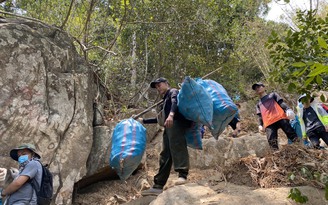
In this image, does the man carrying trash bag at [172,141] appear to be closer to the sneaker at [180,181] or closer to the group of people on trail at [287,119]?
the sneaker at [180,181]

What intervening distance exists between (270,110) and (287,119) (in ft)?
0.99

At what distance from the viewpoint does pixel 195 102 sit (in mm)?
4133

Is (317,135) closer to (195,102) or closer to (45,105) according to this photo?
(195,102)

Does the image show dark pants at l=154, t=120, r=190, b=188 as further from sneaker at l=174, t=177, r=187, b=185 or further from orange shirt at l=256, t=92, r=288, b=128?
orange shirt at l=256, t=92, r=288, b=128

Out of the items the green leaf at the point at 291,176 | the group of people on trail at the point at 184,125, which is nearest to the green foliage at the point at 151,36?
the group of people on trail at the point at 184,125

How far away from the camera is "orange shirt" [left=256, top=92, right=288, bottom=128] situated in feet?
18.5

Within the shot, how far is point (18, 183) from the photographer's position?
367cm

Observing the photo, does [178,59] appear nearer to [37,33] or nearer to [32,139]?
[37,33]

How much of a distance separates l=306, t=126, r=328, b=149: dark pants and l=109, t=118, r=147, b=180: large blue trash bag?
3.06m

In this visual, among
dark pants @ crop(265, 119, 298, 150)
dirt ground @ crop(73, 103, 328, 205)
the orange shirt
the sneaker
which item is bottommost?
the sneaker

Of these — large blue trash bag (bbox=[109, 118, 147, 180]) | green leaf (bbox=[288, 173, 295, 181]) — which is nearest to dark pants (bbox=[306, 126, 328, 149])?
green leaf (bbox=[288, 173, 295, 181])

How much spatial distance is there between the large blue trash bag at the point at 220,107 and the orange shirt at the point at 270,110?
5.39 feet

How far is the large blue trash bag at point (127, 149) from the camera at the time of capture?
4145 mm

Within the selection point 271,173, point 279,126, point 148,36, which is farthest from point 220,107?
point 148,36
